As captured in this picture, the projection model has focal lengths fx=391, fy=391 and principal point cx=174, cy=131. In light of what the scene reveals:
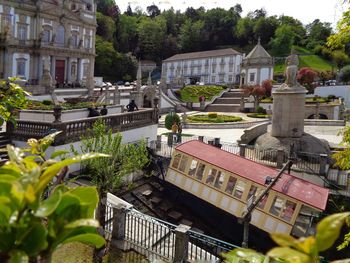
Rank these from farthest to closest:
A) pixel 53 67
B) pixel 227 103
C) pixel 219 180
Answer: pixel 227 103 → pixel 53 67 → pixel 219 180

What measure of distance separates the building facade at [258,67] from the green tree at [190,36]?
4445cm

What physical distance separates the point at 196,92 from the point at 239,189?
151 ft

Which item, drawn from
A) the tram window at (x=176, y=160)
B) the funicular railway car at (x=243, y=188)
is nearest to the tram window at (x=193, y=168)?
the funicular railway car at (x=243, y=188)

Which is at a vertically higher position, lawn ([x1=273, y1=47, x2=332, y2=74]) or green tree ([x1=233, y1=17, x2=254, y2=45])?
green tree ([x1=233, y1=17, x2=254, y2=45])

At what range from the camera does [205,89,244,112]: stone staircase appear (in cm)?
5200

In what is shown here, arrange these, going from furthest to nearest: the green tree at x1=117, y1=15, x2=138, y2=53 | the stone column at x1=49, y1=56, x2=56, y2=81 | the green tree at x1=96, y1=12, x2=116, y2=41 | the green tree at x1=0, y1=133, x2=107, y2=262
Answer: the green tree at x1=117, y1=15, x2=138, y2=53 → the green tree at x1=96, y1=12, x2=116, y2=41 → the stone column at x1=49, y1=56, x2=56, y2=81 → the green tree at x1=0, y1=133, x2=107, y2=262

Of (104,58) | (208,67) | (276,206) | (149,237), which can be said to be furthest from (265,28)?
(149,237)

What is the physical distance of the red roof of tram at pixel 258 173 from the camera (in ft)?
42.0

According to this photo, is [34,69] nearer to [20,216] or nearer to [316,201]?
[316,201]

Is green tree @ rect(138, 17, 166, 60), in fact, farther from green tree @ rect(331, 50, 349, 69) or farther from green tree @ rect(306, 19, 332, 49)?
green tree @ rect(331, 50, 349, 69)

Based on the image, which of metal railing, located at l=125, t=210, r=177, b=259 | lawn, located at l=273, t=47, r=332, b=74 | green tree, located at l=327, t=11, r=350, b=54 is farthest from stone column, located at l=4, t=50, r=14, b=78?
lawn, located at l=273, t=47, r=332, b=74

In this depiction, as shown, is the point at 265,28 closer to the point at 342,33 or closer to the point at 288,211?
the point at 288,211

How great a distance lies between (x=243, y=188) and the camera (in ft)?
44.8

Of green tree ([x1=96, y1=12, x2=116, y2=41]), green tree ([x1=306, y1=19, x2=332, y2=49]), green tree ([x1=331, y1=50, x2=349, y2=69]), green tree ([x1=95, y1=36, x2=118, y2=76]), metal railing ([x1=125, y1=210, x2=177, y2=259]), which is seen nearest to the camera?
metal railing ([x1=125, y1=210, x2=177, y2=259])
